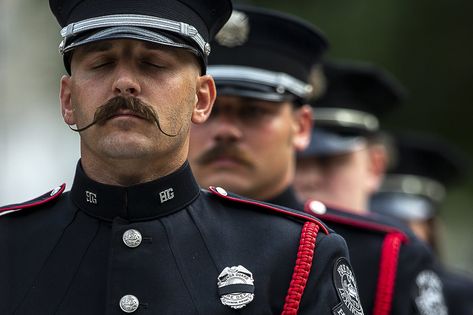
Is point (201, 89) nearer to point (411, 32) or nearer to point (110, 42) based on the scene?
point (110, 42)

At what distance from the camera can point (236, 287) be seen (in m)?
3.84

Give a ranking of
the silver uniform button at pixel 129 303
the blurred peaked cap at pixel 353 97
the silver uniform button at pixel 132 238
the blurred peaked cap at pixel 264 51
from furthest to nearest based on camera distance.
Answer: the blurred peaked cap at pixel 353 97
the blurred peaked cap at pixel 264 51
the silver uniform button at pixel 132 238
the silver uniform button at pixel 129 303

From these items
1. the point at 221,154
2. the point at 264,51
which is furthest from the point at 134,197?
the point at 264,51

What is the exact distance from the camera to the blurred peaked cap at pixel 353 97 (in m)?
7.46

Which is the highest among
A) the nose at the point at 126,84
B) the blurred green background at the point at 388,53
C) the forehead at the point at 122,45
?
the forehead at the point at 122,45

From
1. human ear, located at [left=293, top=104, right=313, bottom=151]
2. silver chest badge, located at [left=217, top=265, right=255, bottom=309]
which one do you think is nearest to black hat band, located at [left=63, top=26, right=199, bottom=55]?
silver chest badge, located at [left=217, top=265, right=255, bottom=309]

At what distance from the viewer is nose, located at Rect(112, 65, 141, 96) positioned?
12.5 ft

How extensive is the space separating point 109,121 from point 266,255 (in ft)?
2.00

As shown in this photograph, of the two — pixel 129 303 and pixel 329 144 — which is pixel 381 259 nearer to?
pixel 129 303

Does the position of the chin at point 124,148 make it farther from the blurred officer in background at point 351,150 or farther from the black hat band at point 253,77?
the blurred officer in background at point 351,150

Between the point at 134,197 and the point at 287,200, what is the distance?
5.68 feet

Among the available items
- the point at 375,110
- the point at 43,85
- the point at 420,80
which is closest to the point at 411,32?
the point at 420,80

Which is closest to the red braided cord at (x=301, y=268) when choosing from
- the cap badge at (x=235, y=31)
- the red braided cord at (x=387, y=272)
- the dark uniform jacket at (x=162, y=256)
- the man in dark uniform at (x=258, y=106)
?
the dark uniform jacket at (x=162, y=256)

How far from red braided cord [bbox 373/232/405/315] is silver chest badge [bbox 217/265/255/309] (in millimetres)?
1494
